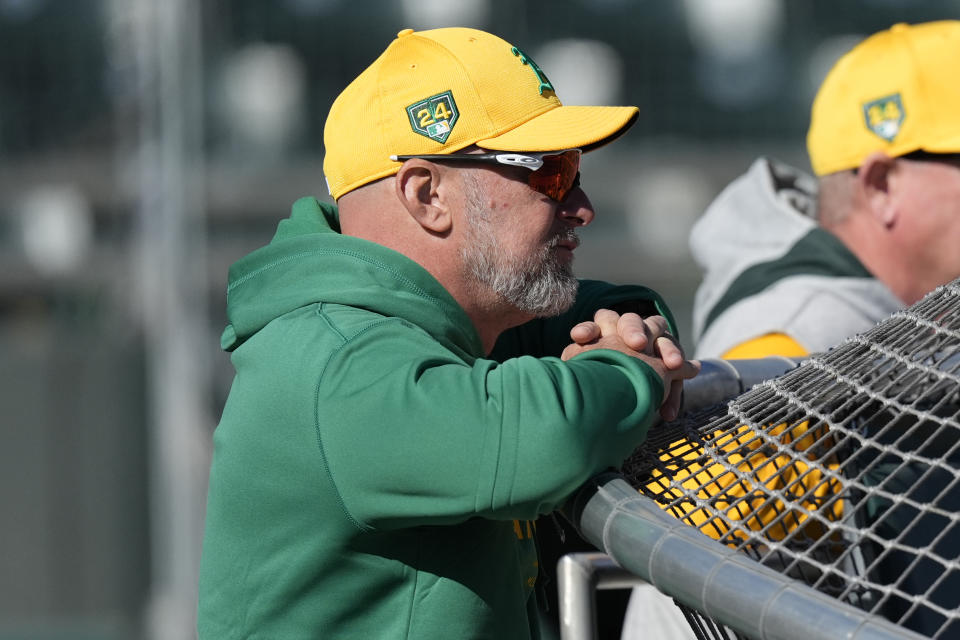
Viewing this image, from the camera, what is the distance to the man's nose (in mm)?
1923

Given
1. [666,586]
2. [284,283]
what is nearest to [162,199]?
[284,283]

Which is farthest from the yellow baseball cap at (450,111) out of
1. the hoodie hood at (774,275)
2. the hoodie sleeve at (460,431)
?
the hoodie hood at (774,275)

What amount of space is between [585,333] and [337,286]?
352mm

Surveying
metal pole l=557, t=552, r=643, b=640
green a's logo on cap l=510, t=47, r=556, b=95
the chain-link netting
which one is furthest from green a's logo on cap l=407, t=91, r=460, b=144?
metal pole l=557, t=552, r=643, b=640

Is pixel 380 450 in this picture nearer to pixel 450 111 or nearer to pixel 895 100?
pixel 450 111

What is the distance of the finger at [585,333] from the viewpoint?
172 cm

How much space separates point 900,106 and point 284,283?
71.7 inches

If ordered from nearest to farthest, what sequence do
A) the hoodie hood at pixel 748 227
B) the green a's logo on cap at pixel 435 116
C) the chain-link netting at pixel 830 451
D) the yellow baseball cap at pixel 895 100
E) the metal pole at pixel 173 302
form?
the chain-link netting at pixel 830 451
the green a's logo on cap at pixel 435 116
the yellow baseball cap at pixel 895 100
the hoodie hood at pixel 748 227
the metal pole at pixel 173 302

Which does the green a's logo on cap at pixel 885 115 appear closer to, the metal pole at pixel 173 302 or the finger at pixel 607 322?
the finger at pixel 607 322

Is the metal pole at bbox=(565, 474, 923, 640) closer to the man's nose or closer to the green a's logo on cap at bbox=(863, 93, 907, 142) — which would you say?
the man's nose

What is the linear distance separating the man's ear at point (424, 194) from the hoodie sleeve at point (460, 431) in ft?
1.23

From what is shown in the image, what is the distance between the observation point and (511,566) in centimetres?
169

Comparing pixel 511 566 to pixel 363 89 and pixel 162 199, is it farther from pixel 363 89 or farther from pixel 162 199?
pixel 162 199

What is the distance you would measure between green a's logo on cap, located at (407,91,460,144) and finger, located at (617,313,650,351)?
40 cm
